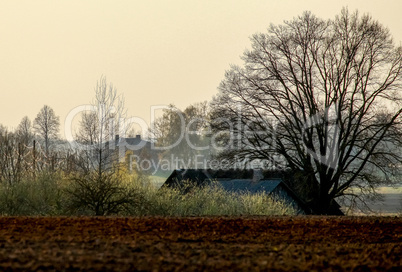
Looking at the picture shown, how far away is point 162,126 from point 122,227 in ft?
264

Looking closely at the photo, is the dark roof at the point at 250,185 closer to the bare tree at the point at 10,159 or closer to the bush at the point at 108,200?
the bush at the point at 108,200

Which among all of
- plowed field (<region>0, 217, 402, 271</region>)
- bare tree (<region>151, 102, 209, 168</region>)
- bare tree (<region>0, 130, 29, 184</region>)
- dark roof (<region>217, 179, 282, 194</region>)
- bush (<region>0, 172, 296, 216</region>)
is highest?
bare tree (<region>151, 102, 209, 168</region>)

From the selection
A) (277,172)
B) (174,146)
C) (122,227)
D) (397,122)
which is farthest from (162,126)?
(122,227)

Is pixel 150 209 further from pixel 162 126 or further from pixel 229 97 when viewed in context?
pixel 162 126

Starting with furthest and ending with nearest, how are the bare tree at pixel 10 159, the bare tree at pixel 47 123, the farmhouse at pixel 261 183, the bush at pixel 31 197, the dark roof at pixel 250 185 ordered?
1. the bare tree at pixel 47 123
2. the dark roof at pixel 250 185
3. the farmhouse at pixel 261 183
4. the bare tree at pixel 10 159
5. the bush at pixel 31 197

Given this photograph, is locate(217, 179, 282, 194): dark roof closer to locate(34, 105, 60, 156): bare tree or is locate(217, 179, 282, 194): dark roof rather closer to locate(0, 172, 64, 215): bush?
locate(0, 172, 64, 215): bush

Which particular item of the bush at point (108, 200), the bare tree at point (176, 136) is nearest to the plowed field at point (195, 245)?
the bush at point (108, 200)

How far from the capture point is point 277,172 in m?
40.8

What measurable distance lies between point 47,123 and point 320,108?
173 feet

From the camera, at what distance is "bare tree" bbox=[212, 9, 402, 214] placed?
35.2 metres

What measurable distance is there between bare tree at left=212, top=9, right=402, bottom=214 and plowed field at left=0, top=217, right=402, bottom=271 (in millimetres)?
19349

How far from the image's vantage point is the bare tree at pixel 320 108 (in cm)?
3516

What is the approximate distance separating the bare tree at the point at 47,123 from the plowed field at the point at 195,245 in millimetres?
67818

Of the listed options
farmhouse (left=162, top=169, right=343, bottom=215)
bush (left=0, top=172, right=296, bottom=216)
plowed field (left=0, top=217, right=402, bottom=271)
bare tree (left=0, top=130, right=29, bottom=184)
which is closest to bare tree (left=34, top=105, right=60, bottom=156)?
farmhouse (left=162, top=169, right=343, bottom=215)
